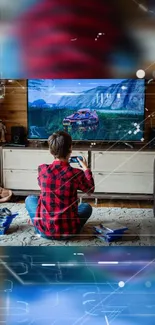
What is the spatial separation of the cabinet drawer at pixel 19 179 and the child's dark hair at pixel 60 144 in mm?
395

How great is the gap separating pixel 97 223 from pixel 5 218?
1.16 ft

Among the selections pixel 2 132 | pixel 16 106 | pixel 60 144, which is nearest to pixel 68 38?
pixel 60 144

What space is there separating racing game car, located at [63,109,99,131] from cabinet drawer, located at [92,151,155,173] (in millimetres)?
410

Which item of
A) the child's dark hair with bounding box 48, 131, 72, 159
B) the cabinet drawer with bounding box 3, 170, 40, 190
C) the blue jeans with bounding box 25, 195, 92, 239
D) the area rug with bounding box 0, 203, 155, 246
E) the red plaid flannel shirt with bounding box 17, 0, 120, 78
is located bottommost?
the area rug with bounding box 0, 203, 155, 246

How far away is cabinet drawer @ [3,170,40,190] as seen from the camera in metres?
→ 1.68

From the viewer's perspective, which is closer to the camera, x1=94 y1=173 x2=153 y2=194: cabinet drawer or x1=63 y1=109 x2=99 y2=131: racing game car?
x1=63 y1=109 x2=99 y2=131: racing game car

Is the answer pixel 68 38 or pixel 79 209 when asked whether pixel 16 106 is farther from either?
pixel 68 38

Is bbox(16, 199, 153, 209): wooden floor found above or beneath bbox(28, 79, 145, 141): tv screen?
beneath

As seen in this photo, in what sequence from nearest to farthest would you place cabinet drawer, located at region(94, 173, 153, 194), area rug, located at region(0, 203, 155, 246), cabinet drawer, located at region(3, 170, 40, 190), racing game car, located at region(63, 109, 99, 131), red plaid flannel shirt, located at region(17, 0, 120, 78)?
red plaid flannel shirt, located at region(17, 0, 120, 78) < area rug, located at region(0, 203, 155, 246) < racing game car, located at region(63, 109, 99, 131) < cabinet drawer, located at region(3, 170, 40, 190) < cabinet drawer, located at region(94, 173, 153, 194)

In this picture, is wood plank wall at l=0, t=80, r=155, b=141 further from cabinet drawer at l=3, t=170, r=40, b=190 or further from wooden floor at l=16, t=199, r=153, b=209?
wooden floor at l=16, t=199, r=153, b=209

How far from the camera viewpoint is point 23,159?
5.75ft

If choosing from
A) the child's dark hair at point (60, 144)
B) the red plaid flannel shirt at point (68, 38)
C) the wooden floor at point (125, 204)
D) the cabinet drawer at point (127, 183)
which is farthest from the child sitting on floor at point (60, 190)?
the red plaid flannel shirt at point (68, 38)

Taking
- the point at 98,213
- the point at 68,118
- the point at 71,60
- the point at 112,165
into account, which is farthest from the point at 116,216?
the point at 71,60

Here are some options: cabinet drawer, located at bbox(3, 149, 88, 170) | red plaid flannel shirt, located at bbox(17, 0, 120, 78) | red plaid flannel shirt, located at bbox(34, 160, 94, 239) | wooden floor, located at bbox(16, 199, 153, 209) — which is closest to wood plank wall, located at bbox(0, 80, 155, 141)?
cabinet drawer, located at bbox(3, 149, 88, 170)
